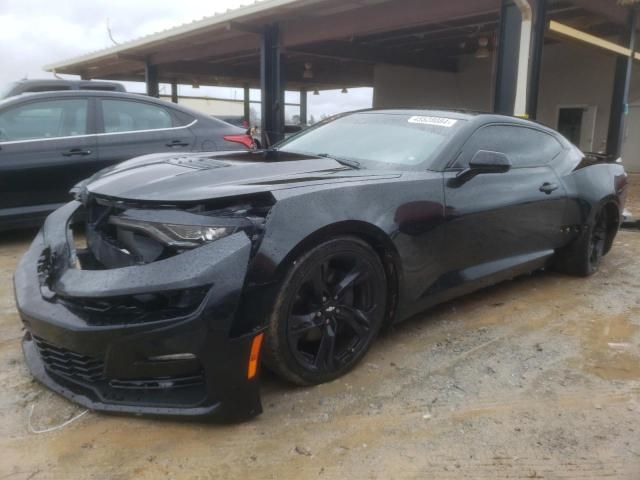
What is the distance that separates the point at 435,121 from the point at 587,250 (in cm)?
200

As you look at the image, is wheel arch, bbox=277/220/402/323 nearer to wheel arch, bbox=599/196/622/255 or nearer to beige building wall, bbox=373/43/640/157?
wheel arch, bbox=599/196/622/255

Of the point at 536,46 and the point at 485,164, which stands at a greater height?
the point at 536,46

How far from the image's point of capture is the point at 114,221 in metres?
2.41

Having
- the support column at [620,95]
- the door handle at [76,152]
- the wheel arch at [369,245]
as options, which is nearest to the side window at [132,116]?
the door handle at [76,152]

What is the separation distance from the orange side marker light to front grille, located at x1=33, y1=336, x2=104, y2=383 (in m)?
0.58

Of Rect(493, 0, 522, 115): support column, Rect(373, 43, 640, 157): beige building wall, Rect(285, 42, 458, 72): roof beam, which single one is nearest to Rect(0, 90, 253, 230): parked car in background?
Rect(493, 0, 522, 115): support column

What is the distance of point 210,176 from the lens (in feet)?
8.13

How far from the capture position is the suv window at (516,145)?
333 cm

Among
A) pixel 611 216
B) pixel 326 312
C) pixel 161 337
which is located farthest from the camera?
pixel 611 216

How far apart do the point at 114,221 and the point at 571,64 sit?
1497 centimetres

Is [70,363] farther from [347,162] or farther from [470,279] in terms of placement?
[470,279]

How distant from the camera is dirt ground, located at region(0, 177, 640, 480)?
197 cm

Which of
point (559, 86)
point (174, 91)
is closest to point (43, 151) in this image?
point (559, 86)

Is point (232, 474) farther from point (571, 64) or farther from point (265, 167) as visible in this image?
point (571, 64)
